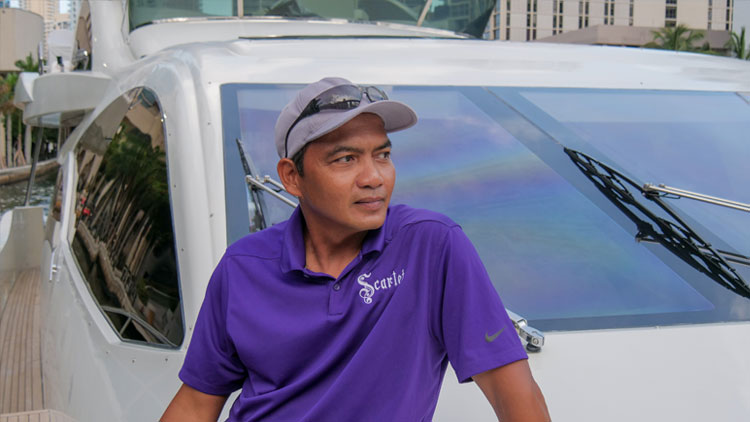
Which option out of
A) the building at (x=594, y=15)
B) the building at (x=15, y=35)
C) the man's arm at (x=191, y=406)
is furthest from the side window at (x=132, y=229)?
the building at (x=594, y=15)

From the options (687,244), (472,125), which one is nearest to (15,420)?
(472,125)

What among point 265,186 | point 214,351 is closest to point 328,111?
point 214,351

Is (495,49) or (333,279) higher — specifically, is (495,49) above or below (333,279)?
above

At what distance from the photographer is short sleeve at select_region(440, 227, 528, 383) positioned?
142 centimetres

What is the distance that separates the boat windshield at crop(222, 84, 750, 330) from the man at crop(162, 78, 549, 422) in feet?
2.18

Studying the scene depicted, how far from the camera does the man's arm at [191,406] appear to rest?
1717mm

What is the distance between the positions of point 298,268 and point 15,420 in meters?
2.47

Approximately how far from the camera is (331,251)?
1.66 meters

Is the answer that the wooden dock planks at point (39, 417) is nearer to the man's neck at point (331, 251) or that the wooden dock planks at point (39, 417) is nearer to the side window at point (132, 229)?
the side window at point (132, 229)

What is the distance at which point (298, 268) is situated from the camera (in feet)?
5.17

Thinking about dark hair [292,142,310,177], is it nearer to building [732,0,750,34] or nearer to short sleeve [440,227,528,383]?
short sleeve [440,227,528,383]

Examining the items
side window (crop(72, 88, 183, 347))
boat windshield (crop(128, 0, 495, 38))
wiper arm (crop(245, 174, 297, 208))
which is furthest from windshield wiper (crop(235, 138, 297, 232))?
boat windshield (crop(128, 0, 495, 38))

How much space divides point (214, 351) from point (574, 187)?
1.40 meters

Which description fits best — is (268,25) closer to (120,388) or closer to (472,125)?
(472,125)
